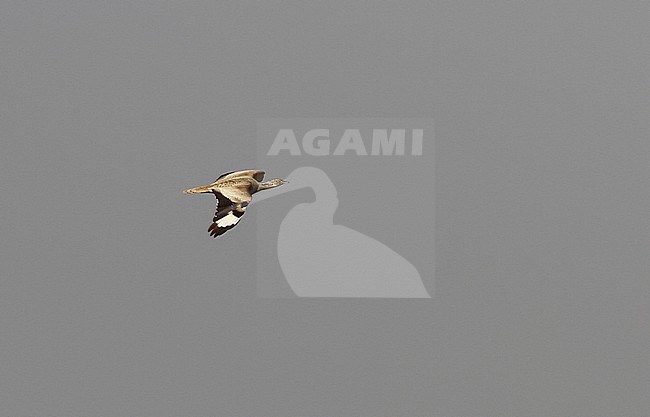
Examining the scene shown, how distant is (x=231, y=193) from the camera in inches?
86.9

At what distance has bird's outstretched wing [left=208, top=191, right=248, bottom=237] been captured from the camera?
6.27 feet

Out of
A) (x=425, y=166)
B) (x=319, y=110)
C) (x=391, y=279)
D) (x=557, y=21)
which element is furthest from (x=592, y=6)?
(x=391, y=279)

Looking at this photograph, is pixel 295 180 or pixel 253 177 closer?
pixel 253 177

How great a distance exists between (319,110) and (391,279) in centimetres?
80

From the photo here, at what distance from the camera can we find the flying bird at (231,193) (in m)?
Answer: 1.93

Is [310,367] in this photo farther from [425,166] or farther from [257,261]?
[425,166]

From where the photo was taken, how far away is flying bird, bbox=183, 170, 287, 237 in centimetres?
193

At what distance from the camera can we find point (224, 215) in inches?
77.9

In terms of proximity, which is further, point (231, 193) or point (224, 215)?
point (231, 193)

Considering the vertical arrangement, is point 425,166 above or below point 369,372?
above

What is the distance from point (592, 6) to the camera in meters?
2.91

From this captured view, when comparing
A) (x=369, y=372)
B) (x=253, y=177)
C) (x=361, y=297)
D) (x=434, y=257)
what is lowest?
(x=369, y=372)

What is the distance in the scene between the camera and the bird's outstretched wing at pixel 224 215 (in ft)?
6.27

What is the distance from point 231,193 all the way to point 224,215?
24 centimetres
